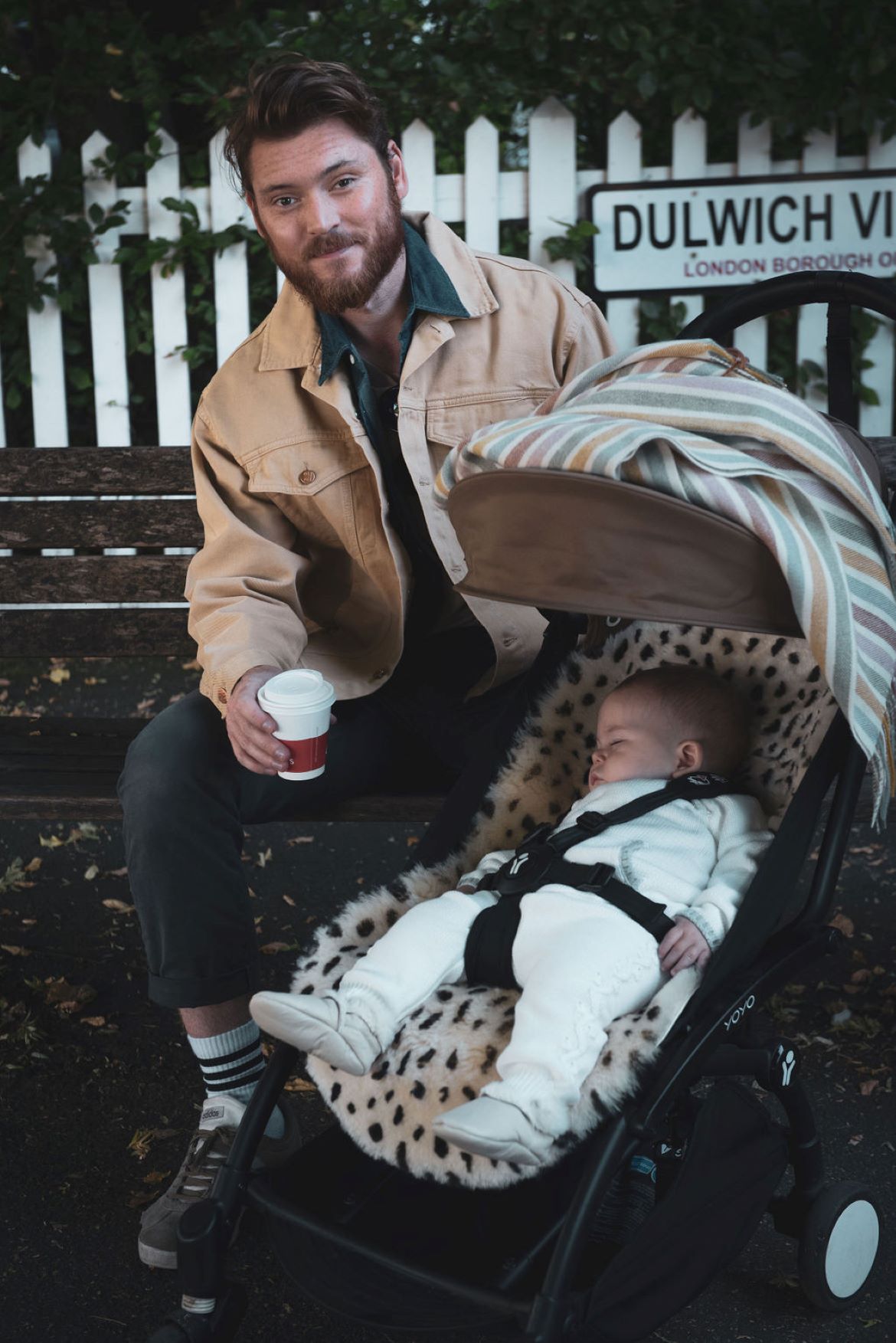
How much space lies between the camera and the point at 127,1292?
2.25 m

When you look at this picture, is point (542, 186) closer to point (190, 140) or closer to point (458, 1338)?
point (190, 140)

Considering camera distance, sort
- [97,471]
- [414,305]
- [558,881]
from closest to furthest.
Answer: [558,881], [414,305], [97,471]

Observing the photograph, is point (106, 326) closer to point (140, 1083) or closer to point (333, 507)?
point (333, 507)

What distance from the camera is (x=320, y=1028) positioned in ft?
5.73

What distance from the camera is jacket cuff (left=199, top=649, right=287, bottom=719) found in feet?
7.70

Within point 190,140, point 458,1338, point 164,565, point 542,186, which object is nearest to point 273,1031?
point 458,1338

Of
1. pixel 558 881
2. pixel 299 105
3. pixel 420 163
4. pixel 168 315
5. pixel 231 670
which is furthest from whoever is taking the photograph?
pixel 168 315

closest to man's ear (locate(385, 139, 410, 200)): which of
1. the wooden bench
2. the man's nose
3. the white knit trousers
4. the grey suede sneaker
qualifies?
the man's nose

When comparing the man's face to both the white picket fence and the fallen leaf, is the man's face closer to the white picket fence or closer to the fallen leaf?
the fallen leaf

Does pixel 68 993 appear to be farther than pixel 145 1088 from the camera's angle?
Yes

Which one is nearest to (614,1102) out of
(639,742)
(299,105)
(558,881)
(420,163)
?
(558,881)

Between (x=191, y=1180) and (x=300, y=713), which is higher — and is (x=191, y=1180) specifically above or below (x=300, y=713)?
below

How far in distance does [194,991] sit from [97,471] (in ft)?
5.71

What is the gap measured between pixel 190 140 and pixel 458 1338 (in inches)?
195
